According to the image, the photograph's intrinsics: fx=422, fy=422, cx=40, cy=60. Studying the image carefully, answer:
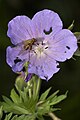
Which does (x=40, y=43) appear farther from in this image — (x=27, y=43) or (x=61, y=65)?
(x=61, y=65)

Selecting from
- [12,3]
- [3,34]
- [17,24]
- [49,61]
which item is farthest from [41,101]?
[12,3]

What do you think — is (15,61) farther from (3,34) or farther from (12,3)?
(12,3)

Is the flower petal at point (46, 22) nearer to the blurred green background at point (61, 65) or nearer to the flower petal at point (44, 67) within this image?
the flower petal at point (44, 67)

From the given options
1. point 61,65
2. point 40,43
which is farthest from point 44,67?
point 61,65

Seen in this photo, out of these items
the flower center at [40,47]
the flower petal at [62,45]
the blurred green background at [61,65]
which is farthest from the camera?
the blurred green background at [61,65]

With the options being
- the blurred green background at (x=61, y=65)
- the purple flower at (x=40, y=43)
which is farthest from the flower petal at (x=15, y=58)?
the blurred green background at (x=61, y=65)

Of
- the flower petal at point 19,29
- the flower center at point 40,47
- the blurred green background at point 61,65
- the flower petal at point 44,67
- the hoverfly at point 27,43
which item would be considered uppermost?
the flower petal at point 19,29

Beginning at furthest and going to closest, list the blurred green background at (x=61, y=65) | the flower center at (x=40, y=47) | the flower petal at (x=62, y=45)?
the blurred green background at (x=61, y=65)
the flower center at (x=40, y=47)
the flower petal at (x=62, y=45)

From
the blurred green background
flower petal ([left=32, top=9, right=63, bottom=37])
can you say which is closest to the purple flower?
flower petal ([left=32, top=9, right=63, bottom=37])

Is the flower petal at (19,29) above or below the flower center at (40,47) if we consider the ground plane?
above
